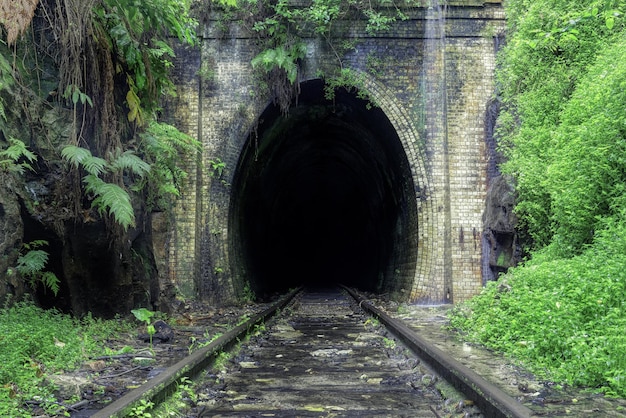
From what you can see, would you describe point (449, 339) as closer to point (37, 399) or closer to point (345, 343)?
point (345, 343)

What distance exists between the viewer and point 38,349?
4586 millimetres

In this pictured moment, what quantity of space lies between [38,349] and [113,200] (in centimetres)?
163

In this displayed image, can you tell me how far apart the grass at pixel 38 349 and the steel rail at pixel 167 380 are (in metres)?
0.41

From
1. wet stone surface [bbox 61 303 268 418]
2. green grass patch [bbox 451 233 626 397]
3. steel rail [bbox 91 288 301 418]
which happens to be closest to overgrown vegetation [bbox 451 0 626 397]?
green grass patch [bbox 451 233 626 397]

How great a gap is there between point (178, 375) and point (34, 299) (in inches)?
108

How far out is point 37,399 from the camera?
344 centimetres

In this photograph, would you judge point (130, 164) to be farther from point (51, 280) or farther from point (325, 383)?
point (325, 383)

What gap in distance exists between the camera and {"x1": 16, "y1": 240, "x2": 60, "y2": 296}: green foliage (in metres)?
5.60

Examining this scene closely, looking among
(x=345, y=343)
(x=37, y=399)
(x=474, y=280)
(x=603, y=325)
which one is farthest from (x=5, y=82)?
(x=474, y=280)

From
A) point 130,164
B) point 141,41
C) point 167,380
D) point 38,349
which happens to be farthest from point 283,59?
point 167,380

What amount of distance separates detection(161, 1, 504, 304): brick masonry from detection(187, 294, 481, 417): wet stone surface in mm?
4734

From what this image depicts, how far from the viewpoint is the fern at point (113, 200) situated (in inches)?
217

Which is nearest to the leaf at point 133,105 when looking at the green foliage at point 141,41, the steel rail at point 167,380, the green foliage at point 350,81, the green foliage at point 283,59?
the green foliage at point 141,41

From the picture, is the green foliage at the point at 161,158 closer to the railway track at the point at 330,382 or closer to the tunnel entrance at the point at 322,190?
the tunnel entrance at the point at 322,190
